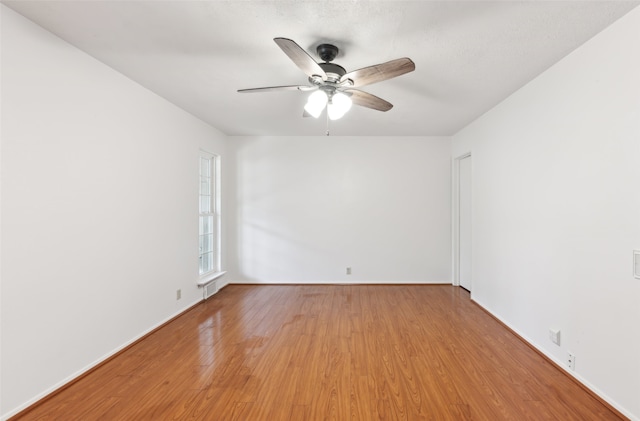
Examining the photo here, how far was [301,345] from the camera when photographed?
2729 millimetres

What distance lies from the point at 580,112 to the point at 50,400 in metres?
4.22

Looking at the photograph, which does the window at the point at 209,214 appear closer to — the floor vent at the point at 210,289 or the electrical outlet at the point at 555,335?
the floor vent at the point at 210,289

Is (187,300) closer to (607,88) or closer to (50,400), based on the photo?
(50,400)

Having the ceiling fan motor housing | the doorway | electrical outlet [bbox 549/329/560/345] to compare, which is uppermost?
the ceiling fan motor housing

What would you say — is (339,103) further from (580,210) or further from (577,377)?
(577,377)

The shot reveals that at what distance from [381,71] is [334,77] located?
1.16ft

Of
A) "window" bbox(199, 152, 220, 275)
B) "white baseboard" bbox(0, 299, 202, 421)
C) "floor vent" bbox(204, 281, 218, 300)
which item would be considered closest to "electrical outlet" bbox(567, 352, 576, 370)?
"white baseboard" bbox(0, 299, 202, 421)

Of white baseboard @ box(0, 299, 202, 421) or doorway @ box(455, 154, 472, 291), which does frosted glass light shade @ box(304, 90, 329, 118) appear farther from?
doorway @ box(455, 154, 472, 291)

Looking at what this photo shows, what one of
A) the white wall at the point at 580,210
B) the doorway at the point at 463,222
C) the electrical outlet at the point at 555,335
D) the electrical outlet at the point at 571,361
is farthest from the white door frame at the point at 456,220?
the electrical outlet at the point at 571,361

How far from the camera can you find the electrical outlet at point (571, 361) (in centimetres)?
217

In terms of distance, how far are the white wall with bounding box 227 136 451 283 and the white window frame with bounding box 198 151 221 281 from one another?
0.32 m

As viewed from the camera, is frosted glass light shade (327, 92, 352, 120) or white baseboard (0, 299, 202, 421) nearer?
white baseboard (0, 299, 202, 421)

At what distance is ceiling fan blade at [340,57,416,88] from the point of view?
1814 millimetres

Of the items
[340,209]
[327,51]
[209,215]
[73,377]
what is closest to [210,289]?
[209,215]
